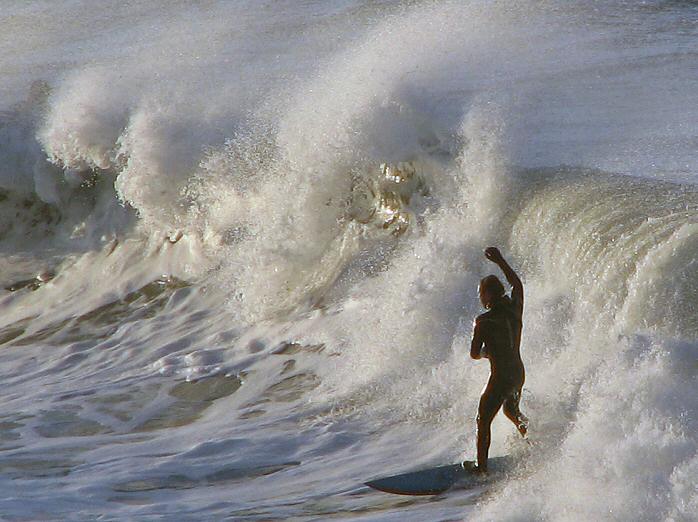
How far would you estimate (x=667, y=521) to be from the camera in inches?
236

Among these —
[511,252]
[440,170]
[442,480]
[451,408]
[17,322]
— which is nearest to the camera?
[442,480]

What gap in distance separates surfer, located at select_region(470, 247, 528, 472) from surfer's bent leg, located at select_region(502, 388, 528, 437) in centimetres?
9

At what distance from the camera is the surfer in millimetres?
7309

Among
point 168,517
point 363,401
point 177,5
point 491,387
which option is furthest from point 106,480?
point 177,5

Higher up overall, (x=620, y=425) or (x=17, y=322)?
(x=17, y=322)

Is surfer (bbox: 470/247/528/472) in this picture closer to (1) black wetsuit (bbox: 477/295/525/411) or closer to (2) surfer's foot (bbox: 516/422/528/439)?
(1) black wetsuit (bbox: 477/295/525/411)

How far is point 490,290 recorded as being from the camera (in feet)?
24.0

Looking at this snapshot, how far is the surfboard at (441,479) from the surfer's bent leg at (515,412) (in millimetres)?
234

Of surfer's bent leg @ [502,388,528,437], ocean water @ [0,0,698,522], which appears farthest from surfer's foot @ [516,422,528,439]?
ocean water @ [0,0,698,522]

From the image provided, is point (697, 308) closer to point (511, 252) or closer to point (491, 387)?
point (491, 387)

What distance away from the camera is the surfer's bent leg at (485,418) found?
7.33 m

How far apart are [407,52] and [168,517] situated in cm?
814

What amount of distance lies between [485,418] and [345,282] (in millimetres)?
4612

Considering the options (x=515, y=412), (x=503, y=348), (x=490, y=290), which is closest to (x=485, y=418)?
(x=515, y=412)
